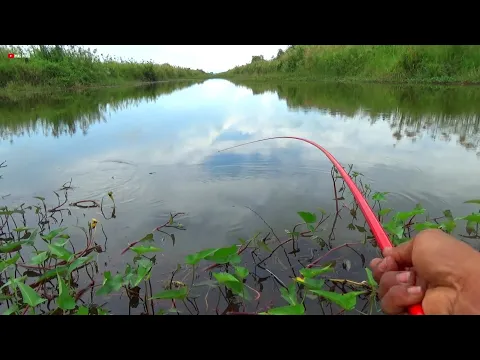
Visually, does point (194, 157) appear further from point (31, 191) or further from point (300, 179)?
point (31, 191)

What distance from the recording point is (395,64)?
466 inches

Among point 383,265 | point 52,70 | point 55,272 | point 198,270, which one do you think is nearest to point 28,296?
point 55,272

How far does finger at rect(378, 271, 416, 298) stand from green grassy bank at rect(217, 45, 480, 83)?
446 inches

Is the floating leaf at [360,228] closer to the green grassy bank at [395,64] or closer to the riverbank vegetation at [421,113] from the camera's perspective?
the riverbank vegetation at [421,113]

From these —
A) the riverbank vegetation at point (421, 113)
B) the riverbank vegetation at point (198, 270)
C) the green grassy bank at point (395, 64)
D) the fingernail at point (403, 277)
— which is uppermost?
the green grassy bank at point (395, 64)

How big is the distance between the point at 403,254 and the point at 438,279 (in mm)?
155

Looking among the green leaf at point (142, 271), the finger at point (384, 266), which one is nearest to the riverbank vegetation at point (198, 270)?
the green leaf at point (142, 271)

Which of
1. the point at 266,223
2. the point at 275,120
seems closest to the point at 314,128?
the point at 275,120

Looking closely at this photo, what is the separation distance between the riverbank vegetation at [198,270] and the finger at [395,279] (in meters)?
0.26

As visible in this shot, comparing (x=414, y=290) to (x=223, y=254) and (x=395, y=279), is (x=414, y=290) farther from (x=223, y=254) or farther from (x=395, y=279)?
(x=223, y=254)

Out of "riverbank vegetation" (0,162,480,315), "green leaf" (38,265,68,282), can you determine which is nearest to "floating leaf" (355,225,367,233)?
"riverbank vegetation" (0,162,480,315)

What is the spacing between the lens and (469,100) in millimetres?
6512

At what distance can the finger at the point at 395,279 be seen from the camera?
26.8 inches
